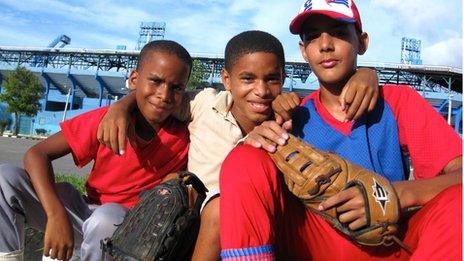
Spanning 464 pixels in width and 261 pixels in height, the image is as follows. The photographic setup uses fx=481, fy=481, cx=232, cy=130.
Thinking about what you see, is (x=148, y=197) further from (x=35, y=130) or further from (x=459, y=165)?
(x=35, y=130)

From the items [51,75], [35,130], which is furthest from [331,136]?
[51,75]

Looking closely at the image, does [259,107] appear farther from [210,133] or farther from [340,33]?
[340,33]

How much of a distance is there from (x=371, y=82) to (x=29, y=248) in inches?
98.6

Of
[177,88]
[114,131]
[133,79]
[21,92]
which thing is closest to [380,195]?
[114,131]

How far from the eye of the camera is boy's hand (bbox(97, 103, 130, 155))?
8.38 feet

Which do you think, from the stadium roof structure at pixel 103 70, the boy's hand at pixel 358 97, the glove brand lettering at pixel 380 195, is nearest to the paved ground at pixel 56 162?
the boy's hand at pixel 358 97

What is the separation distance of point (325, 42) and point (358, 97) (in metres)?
0.37

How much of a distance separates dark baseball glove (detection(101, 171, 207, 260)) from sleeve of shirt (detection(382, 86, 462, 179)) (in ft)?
3.41

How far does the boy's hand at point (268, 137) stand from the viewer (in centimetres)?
201

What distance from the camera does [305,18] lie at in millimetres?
2473

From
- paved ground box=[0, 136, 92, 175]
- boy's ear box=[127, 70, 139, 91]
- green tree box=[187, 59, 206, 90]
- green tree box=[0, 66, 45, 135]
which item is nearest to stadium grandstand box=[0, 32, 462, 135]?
green tree box=[0, 66, 45, 135]

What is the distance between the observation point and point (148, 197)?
7.39 ft

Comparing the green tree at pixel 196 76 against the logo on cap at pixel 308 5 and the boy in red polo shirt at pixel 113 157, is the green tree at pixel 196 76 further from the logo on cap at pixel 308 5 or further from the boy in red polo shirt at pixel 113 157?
the logo on cap at pixel 308 5

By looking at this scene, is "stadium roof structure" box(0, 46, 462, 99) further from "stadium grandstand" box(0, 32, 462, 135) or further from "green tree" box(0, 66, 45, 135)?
"green tree" box(0, 66, 45, 135)
